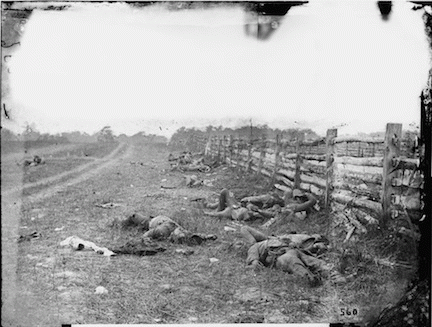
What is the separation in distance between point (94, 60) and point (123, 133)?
693 millimetres

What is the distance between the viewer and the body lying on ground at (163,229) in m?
4.55

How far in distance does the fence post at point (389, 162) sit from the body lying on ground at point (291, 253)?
63 cm

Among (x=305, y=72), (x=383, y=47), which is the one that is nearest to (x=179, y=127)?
(x=305, y=72)

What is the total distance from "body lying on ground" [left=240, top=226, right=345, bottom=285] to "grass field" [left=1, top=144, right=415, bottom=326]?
0.25ft

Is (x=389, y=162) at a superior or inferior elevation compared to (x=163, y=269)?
superior

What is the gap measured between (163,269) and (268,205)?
3.60 feet

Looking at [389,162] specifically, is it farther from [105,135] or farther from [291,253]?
[105,135]

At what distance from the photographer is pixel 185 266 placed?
453 cm

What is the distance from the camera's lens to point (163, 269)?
14.8 feet

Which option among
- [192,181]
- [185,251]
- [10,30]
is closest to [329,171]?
[192,181]

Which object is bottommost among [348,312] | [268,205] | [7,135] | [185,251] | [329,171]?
[348,312]

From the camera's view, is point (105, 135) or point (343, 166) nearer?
point (105, 135)

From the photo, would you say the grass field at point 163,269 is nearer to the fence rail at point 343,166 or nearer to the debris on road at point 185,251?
the debris on road at point 185,251

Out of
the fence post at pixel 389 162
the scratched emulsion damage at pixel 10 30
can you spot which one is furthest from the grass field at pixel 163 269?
the scratched emulsion damage at pixel 10 30
